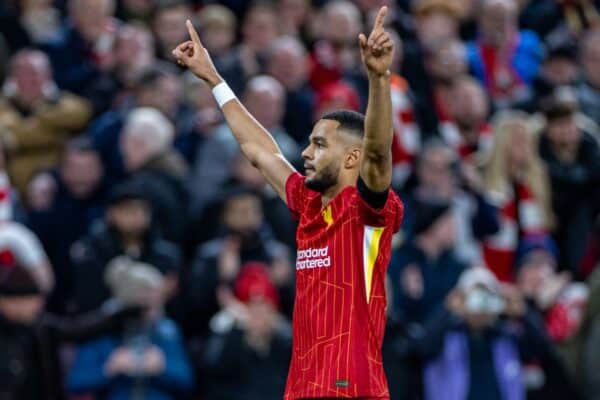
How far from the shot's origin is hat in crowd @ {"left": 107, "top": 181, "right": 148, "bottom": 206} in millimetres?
11367

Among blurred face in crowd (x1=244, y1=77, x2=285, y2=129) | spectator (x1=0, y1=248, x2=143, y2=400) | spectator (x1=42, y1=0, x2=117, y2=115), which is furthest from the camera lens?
spectator (x1=42, y1=0, x2=117, y2=115)

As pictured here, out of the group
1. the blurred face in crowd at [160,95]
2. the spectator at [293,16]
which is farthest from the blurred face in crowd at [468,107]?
the blurred face in crowd at [160,95]

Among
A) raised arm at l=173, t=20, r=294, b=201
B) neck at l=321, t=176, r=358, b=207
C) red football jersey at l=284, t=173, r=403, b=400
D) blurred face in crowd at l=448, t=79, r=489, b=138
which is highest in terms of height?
blurred face in crowd at l=448, t=79, r=489, b=138

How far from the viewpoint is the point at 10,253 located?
11.3 m

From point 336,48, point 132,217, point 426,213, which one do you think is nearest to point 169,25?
point 336,48

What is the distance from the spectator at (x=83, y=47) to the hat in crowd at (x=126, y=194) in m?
2.04

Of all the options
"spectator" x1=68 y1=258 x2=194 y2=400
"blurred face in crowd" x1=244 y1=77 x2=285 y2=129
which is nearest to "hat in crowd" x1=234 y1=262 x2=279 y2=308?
"spectator" x1=68 y1=258 x2=194 y2=400

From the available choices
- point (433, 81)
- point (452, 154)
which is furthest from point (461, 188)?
point (433, 81)

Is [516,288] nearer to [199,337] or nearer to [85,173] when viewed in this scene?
[199,337]

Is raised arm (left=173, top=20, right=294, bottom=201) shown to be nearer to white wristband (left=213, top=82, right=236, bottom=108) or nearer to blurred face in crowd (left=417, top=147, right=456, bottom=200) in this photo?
white wristband (left=213, top=82, right=236, bottom=108)

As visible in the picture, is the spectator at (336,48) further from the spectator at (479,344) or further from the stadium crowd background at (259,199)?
the spectator at (479,344)

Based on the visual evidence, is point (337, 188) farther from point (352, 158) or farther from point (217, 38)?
point (217, 38)

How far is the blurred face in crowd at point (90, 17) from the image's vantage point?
13578mm

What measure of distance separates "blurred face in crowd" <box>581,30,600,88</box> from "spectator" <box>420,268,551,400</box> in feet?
10.8
